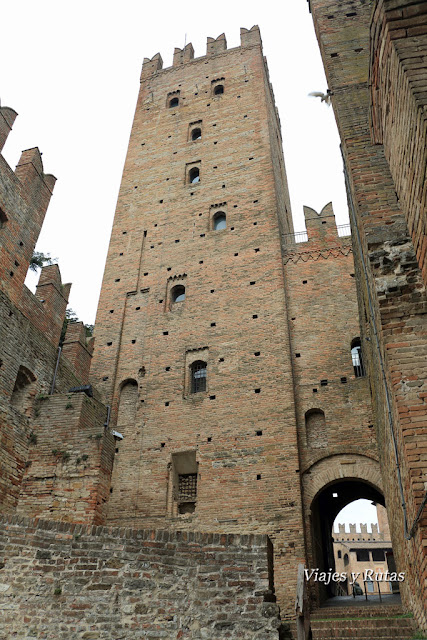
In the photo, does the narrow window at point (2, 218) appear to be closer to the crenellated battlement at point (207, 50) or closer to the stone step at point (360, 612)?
the stone step at point (360, 612)

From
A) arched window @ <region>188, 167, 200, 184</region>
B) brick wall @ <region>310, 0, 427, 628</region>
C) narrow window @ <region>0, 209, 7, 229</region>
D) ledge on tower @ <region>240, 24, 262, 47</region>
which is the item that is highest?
ledge on tower @ <region>240, 24, 262, 47</region>

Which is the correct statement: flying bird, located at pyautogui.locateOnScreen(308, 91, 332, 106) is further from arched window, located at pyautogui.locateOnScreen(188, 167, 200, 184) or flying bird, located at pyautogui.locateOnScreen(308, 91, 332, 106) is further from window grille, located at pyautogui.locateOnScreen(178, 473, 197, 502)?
arched window, located at pyautogui.locateOnScreen(188, 167, 200, 184)

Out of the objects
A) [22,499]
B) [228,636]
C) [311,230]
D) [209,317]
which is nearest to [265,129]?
[311,230]

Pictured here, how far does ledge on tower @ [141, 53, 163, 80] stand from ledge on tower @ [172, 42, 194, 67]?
76 cm

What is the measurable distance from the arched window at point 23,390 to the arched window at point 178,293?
5.23m

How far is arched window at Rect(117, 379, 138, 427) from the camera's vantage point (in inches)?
545

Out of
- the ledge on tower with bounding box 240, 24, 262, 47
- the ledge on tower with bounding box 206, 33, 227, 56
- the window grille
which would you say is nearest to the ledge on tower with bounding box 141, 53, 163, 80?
the ledge on tower with bounding box 206, 33, 227, 56

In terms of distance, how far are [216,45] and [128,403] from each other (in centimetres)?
1750

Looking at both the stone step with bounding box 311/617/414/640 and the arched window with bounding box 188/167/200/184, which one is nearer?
the stone step with bounding box 311/617/414/640

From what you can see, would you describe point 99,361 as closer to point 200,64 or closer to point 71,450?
point 71,450

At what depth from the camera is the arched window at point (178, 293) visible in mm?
16062

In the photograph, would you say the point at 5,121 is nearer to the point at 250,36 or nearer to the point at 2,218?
the point at 2,218

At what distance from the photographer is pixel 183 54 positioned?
24.2m

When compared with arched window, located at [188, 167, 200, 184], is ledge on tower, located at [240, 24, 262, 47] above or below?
above
